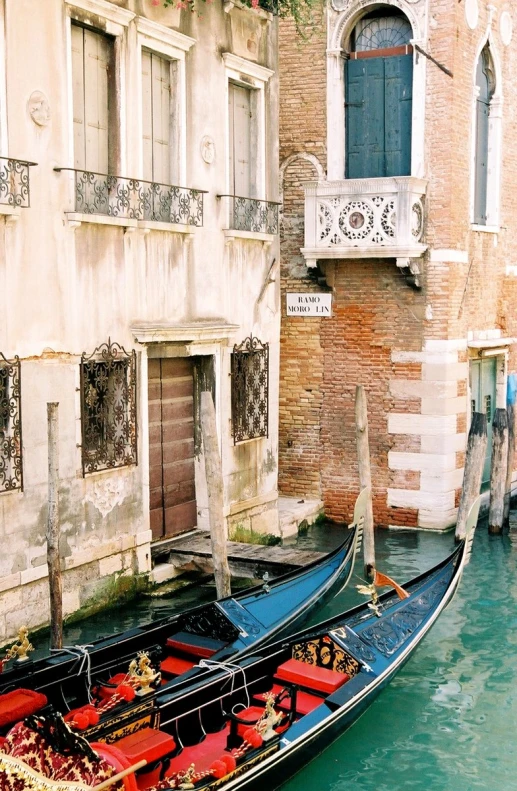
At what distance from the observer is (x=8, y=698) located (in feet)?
16.4

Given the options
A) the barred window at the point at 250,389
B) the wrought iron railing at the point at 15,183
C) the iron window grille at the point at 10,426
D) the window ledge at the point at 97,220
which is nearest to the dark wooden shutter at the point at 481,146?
the barred window at the point at 250,389

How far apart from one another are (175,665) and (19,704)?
4.81 ft

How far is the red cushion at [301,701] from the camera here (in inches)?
224

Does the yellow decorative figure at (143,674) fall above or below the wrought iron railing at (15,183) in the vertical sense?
below

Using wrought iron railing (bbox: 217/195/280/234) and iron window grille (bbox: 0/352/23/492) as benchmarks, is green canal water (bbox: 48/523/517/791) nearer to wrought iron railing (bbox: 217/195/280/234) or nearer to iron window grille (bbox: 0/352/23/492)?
iron window grille (bbox: 0/352/23/492)

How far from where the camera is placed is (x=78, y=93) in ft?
24.3

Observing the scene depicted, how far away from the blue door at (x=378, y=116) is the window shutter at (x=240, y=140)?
157 centimetres

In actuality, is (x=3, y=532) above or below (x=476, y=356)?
below

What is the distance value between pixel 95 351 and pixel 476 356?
515 cm

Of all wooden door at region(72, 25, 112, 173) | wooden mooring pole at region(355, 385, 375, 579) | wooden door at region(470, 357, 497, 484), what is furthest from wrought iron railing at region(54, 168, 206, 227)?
wooden door at region(470, 357, 497, 484)

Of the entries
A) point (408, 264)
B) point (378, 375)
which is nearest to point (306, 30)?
point (408, 264)

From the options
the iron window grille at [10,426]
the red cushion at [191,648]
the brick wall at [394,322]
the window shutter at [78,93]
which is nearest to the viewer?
the red cushion at [191,648]

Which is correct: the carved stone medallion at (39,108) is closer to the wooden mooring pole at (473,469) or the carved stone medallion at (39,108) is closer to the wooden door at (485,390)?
the wooden mooring pole at (473,469)

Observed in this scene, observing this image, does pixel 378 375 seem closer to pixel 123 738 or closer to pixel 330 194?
pixel 330 194
